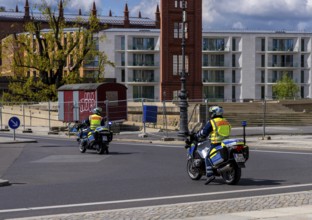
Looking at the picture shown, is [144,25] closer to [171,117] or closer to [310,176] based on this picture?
[171,117]

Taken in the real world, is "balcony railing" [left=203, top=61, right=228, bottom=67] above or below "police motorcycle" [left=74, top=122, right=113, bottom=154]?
above

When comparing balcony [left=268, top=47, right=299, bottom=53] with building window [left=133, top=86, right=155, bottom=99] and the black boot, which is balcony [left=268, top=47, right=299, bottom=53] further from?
the black boot

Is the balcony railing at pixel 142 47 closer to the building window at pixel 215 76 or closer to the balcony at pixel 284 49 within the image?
the building window at pixel 215 76

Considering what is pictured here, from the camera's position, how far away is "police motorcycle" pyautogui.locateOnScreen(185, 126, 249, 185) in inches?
520

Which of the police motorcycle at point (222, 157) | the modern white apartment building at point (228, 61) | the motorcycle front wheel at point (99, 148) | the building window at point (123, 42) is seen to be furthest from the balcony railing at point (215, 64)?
the police motorcycle at point (222, 157)

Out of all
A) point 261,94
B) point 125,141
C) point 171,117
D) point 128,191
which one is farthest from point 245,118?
point 261,94

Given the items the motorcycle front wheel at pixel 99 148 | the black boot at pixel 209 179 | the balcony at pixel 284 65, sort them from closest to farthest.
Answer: the black boot at pixel 209 179
the motorcycle front wheel at pixel 99 148
the balcony at pixel 284 65

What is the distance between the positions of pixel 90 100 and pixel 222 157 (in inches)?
1104

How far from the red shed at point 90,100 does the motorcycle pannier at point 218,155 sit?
85.1 ft

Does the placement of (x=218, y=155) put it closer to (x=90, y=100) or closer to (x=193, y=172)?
(x=193, y=172)

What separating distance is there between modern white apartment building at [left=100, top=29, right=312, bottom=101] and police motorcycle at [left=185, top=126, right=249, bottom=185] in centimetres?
7605

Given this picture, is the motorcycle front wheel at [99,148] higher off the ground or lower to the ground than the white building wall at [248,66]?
lower

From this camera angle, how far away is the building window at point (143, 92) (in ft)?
300

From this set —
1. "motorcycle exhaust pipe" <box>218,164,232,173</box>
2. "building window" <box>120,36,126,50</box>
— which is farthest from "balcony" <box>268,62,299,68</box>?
"motorcycle exhaust pipe" <box>218,164,232,173</box>
